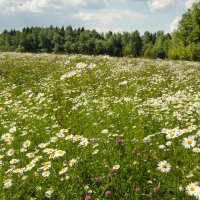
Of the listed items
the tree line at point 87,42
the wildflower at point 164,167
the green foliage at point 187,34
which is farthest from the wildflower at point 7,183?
the tree line at point 87,42

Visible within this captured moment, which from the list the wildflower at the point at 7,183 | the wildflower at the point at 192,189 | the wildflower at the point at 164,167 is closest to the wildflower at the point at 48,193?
the wildflower at the point at 7,183

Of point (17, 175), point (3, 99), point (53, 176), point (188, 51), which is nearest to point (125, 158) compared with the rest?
point (53, 176)

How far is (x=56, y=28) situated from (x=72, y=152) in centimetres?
10081

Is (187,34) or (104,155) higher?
(187,34)

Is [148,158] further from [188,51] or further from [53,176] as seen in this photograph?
[188,51]

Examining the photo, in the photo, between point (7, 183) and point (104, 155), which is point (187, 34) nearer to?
point (104, 155)

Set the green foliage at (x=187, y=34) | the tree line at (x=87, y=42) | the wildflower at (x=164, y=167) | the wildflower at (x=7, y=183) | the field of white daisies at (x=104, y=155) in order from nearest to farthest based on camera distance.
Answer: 1. the wildflower at (x=164, y=167)
2. the field of white daisies at (x=104, y=155)
3. the wildflower at (x=7, y=183)
4. the green foliage at (x=187, y=34)
5. the tree line at (x=87, y=42)

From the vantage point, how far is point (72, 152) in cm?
464

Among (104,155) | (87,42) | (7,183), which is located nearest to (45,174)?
(7,183)

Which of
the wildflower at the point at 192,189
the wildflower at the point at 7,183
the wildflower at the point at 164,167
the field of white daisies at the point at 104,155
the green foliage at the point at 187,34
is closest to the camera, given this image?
the wildflower at the point at 192,189

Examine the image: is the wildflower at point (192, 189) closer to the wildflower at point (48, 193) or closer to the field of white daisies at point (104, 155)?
the field of white daisies at point (104, 155)

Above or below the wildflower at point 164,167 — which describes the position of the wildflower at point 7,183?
below

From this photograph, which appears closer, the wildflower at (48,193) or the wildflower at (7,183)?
the wildflower at (48,193)

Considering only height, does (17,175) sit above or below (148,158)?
below
